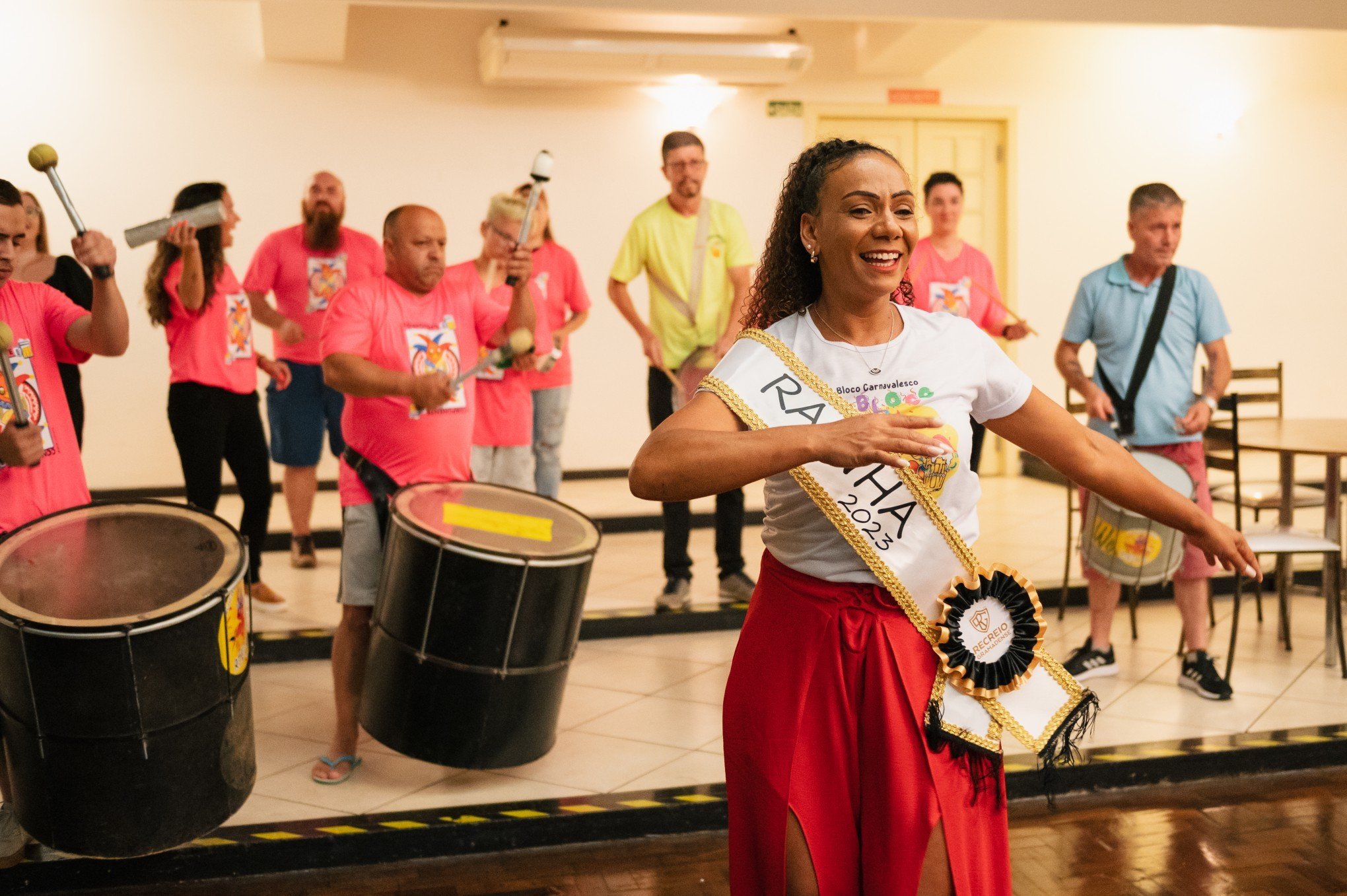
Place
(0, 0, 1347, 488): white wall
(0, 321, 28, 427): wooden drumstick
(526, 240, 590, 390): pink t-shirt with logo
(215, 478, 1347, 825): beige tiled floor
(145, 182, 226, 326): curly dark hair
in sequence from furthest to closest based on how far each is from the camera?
1. (0, 0, 1347, 488): white wall
2. (526, 240, 590, 390): pink t-shirt with logo
3. (145, 182, 226, 326): curly dark hair
4. (215, 478, 1347, 825): beige tiled floor
5. (0, 321, 28, 427): wooden drumstick

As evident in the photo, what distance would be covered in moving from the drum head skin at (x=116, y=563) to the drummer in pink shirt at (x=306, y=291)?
9.27ft

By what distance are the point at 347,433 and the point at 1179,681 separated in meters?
2.92

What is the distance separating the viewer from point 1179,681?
439cm

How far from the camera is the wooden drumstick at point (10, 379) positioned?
2.59 m

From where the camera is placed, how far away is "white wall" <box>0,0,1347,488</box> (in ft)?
26.2

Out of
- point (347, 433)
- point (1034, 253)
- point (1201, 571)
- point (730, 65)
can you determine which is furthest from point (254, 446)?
point (1034, 253)

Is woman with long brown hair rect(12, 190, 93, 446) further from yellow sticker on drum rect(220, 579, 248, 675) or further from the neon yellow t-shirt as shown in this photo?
the neon yellow t-shirt

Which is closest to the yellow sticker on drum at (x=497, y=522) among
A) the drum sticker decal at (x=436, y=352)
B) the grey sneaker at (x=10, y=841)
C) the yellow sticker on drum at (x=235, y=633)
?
the drum sticker decal at (x=436, y=352)

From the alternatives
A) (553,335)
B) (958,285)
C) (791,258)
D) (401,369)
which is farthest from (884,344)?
(553,335)

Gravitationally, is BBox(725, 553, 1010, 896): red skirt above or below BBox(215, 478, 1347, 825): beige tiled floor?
above

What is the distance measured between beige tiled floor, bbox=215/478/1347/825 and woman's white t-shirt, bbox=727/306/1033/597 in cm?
181

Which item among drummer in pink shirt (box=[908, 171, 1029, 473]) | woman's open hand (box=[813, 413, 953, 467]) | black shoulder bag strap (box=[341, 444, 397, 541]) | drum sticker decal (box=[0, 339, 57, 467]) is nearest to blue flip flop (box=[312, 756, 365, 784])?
black shoulder bag strap (box=[341, 444, 397, 541])

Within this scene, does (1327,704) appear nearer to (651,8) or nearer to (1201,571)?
(1201,571)

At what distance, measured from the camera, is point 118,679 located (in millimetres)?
2629
